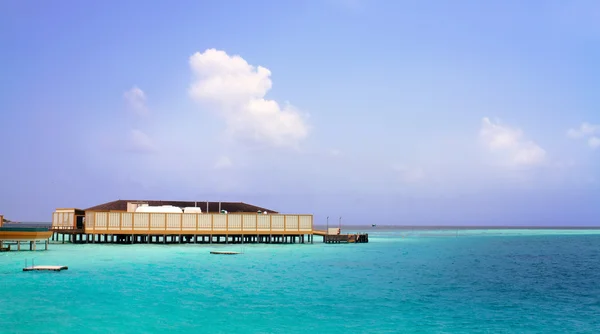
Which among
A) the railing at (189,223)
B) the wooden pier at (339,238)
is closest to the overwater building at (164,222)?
the railing at (189,223)

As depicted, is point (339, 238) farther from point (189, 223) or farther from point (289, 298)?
point (289, 298)

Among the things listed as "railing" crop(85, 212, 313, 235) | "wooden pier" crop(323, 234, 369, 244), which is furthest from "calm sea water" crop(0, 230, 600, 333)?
"wooden pier" crop(323, 234, 369, 244)

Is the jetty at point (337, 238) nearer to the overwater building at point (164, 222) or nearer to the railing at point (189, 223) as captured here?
the overwater building at point (164, 222)

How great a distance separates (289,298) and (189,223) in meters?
43.1

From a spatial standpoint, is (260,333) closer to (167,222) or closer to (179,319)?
(179,319)

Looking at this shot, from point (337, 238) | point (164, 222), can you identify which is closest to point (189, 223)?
point (164, 222)

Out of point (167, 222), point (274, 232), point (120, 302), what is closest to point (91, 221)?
point (167, 222)

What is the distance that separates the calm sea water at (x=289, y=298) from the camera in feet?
74.2

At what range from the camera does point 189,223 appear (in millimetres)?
69875

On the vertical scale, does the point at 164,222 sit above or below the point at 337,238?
above

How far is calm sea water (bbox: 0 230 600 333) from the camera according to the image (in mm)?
22609

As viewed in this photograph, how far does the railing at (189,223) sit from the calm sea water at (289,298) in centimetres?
2125

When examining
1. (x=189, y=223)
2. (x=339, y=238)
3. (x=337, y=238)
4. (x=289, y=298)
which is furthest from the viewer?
(x=339, y=238)

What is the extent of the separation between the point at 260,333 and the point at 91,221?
52.2 m
